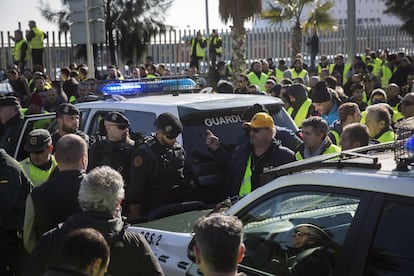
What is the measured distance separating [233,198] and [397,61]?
1372cm

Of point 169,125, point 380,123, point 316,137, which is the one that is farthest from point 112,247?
point 380,123

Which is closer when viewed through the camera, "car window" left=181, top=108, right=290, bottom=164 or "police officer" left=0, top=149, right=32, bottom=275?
"police officer" left=0, top=149, right=32, bottom=275

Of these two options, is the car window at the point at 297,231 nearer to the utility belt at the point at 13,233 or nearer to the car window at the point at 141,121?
the utility belt at the point at 13,233

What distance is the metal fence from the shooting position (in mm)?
21609

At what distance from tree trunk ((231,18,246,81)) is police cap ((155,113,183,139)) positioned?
48.9 ft

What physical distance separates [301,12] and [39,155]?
23.0 m

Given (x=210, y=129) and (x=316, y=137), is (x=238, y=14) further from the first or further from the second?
(x=316, y=137)

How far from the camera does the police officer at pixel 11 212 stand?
4371 millimetres

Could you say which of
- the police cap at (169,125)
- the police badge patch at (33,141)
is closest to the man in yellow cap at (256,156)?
the police cap at (169,125)

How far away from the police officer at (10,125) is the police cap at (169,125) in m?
2.77

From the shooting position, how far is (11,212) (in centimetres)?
448

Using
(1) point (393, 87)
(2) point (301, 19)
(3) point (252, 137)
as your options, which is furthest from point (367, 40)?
(3) point (252, 137)

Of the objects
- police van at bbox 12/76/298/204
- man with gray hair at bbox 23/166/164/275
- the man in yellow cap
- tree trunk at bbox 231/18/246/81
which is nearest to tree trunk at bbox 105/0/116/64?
tree trunk at bbox 231/18/246/81

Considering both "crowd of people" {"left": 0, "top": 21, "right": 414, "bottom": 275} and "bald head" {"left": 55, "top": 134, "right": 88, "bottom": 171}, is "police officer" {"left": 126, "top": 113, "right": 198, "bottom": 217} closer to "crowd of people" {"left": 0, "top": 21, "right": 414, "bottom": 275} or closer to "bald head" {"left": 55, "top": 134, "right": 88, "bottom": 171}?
"crowd of people" {"left": 0, "top": 21, "right": 414, "bottom": 275}
